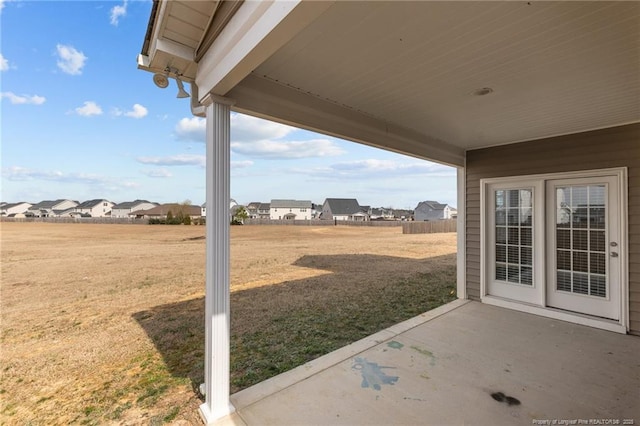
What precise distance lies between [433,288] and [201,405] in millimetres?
4789

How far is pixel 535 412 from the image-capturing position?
6.54 ft

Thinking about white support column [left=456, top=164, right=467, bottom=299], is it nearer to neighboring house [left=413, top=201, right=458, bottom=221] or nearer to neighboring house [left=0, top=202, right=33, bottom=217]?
neighboring house [left=413, top=201, right=458, bottom=221]

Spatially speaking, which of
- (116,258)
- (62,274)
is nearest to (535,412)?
(62,274)

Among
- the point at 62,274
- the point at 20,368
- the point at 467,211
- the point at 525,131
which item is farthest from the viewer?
the point at 62,274

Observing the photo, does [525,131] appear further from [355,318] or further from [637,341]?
[355,318]

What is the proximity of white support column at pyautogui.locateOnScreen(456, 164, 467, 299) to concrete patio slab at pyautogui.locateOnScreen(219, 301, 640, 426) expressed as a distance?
1365 millimetres

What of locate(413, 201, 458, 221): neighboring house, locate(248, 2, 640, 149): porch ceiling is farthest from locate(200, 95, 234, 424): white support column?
locate(413, 201, 458, 221): neighboring house

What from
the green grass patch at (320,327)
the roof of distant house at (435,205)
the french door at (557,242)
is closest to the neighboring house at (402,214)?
the roof of distant house at (435,205)

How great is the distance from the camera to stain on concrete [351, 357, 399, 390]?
2.34 metres

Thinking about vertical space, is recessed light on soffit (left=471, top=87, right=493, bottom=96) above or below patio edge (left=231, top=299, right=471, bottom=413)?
above

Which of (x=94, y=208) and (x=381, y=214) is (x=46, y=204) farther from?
(x=381, y=214)

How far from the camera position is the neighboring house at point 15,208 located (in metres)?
55.4

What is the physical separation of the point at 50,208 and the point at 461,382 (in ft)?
255

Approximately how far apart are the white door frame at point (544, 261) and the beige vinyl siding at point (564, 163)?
6cm
